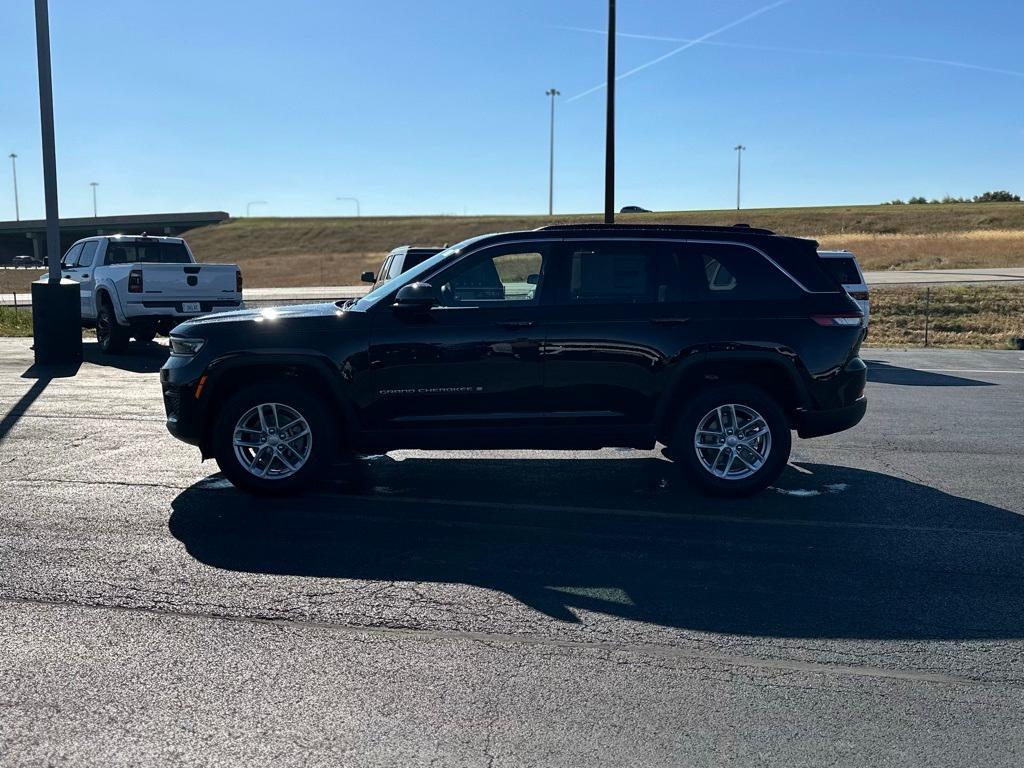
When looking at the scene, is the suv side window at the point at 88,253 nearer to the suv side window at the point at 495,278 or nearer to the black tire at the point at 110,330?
the black tire at the point at 110,330

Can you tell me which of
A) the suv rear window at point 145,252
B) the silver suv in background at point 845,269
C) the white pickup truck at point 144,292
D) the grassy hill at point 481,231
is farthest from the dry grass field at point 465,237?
the silver suv in background at point 845,269

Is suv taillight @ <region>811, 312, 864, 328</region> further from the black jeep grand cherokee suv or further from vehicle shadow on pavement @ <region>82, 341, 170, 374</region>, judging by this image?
vehicle shadow on pavement @ <region>82, 341, 170, 374</region>

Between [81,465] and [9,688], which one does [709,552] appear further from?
[81,465]

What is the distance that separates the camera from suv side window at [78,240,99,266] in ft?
59.7

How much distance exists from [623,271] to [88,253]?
1415 centimetres

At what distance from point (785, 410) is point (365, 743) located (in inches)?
193

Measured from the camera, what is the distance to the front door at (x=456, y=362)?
7.04 metres

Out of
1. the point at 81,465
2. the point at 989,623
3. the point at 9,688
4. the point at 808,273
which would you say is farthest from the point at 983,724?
the point at 81,465

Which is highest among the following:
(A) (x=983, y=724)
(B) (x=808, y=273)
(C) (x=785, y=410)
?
(B) (x=808, y=273)

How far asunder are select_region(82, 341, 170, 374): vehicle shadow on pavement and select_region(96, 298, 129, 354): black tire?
0.46 ft

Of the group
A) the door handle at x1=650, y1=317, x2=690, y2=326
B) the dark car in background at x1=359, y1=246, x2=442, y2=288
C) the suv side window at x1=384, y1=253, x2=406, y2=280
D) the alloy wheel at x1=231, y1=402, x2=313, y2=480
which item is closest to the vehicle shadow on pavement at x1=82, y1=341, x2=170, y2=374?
the dark car in background at x1=359, y1=246, x2=442, y2=288

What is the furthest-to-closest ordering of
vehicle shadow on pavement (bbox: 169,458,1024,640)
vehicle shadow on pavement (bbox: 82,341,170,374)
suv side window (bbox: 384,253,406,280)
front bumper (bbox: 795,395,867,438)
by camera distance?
vehicle shadow on pavement (bbox: 82,341,170,374) < suv side window (bbox: 384,253,406,280) < front bumper (bbox: 795,395,867,438) < vehicle shadow on pavement (bbox: 169,458,1024,640)

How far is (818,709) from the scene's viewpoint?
3.80 meters

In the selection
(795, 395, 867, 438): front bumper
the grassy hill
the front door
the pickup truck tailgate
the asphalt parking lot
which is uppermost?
the grassy hill
